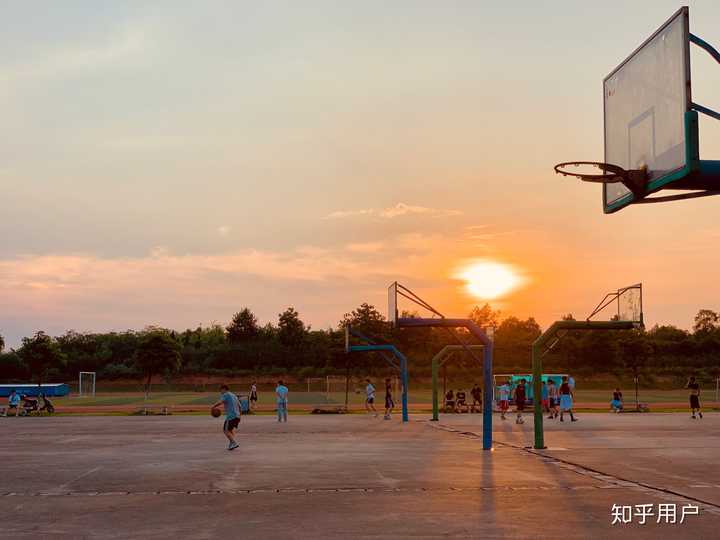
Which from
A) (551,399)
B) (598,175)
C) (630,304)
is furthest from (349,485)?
(551,399)

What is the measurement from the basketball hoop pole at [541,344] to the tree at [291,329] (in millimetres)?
100574

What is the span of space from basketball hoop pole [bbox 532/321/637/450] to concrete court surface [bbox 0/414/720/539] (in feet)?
2.37

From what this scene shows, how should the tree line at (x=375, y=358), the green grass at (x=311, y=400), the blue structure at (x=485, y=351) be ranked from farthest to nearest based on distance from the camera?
the tree line at (x=375, y=358) < the green grass at (x=311, y=400) < the blue structure at (x=485, y=351)

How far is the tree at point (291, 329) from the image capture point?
407 feet

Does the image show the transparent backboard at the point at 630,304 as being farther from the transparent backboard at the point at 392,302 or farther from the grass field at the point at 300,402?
the grass field at the point at 300,402

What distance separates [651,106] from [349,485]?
776cm

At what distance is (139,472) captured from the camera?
55.5ft

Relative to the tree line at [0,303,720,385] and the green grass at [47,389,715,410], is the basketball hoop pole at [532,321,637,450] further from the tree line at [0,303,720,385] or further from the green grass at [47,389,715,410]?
the tree line at [0,303,720,385]

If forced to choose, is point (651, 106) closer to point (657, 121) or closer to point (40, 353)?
point (657, 121)

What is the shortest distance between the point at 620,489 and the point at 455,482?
2.74 meters

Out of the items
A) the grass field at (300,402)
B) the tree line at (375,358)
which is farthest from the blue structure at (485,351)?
the tree line at (375,358)

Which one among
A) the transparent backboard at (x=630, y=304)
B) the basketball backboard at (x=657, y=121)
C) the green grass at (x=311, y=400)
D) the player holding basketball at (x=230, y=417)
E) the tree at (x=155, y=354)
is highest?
the basketball backboard at (x=657, y=121)

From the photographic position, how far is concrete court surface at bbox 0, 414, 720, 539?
10.8 m

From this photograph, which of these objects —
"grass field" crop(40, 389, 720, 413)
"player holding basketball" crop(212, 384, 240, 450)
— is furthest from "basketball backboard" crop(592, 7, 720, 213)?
"grass field" crop(40, 389, 720, 413)
